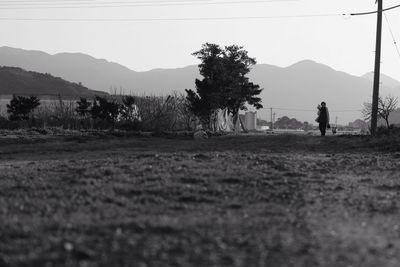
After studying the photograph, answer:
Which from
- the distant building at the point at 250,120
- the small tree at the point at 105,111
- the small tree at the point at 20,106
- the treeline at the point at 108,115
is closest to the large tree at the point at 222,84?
the treeline at the point at 108,115

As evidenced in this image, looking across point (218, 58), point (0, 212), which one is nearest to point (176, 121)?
point (218, 58)

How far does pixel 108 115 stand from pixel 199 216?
79.7ft

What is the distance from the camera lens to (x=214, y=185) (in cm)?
766

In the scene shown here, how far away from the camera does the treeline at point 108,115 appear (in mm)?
28766

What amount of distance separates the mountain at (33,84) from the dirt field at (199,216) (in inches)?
2796

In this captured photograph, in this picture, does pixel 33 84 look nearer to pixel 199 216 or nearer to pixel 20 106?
pixel 20 106

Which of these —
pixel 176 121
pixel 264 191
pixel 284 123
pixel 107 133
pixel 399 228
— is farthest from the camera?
pixel 284 123

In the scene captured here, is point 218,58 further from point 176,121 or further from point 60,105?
point 60,105

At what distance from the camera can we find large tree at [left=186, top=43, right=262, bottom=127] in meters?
32.3

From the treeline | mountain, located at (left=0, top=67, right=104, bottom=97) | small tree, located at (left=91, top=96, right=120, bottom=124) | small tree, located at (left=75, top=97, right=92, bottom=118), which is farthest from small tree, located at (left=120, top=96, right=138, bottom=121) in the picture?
mountain, located at (left=0, top=67, right=104, bottom=97)

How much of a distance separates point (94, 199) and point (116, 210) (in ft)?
2.44

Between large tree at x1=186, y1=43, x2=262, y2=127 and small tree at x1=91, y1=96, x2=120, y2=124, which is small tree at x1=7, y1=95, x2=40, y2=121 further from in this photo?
large tree at x1=186, y1=43, x2=262, y2=127

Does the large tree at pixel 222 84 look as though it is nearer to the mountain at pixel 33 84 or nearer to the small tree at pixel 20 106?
the small tree at pixel 20 106

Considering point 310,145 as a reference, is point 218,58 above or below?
above
